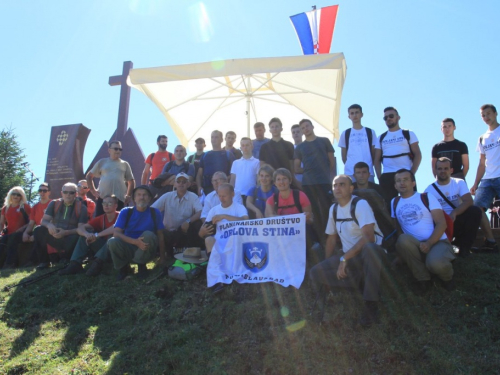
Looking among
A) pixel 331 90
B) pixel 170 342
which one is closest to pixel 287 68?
pixel 331 90

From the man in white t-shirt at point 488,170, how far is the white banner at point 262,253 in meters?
2.94

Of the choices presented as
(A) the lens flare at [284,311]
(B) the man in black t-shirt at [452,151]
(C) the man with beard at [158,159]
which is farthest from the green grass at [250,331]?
(C) the man with beard at [158,159]

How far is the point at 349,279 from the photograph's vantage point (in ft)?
13.3

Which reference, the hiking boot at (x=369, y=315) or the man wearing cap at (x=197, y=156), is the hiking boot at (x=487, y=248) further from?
the man wearing cap at (x=197, y=156)

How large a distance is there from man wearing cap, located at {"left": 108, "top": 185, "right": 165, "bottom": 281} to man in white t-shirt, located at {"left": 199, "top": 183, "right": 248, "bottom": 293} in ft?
2.91

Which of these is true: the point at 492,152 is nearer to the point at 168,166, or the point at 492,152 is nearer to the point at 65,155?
the point at 168,166

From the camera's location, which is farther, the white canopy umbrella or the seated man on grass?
the white canopy umbrella

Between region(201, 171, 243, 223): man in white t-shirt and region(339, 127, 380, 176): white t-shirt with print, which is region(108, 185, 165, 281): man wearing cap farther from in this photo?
region(339, 127, 380, 176): white t-shirt with print

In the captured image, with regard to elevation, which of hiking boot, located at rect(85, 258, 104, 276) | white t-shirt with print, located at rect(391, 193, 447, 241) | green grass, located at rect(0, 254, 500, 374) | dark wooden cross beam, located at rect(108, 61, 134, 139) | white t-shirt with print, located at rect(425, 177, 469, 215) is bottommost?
green grass, located at rect(0, 254, 500, 374)

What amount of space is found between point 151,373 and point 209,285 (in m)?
1.53

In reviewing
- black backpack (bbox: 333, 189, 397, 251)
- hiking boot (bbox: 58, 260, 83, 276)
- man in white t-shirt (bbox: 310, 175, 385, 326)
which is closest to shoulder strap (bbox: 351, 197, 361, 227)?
man in white t-shirt (bbox: 310, 175, 385, 326)

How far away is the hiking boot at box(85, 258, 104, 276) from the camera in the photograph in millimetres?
5824

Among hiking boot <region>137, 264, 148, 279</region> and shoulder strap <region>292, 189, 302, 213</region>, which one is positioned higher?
shoulder strap <region>292, 189, 302, 213</region>

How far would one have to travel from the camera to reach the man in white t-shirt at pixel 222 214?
5.32m
